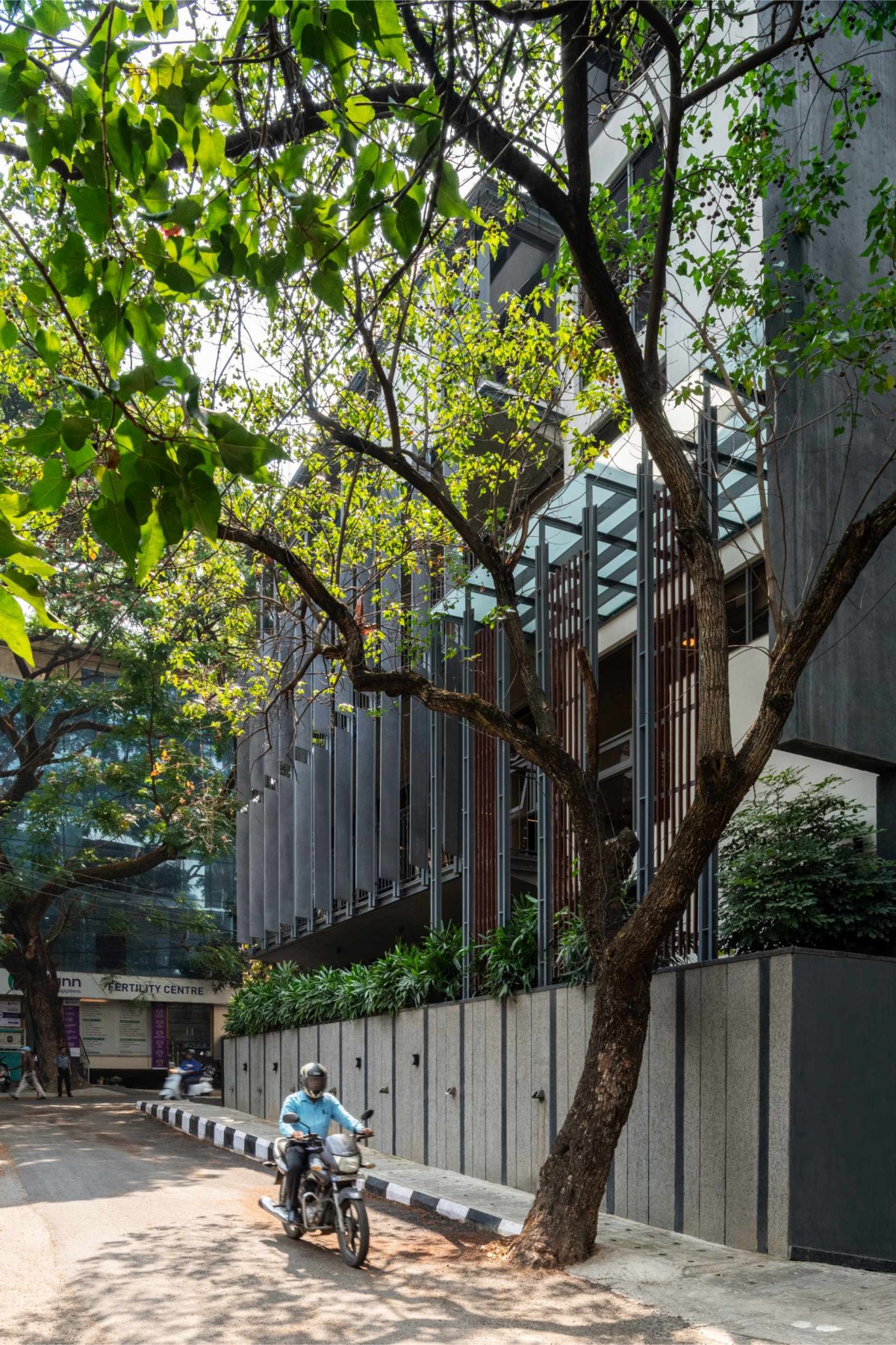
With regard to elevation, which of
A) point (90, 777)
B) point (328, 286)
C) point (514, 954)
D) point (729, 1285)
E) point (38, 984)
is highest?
point (328, 286)

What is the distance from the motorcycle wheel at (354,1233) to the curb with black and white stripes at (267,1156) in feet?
5.47

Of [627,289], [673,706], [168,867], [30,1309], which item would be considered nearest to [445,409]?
[627,289]

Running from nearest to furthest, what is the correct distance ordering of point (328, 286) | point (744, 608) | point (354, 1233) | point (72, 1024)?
point (328, 286) < point (354, 1233) < point (744, 608) < point (72, 1024)

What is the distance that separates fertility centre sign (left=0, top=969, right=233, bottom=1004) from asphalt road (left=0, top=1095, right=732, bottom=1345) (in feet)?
96.1

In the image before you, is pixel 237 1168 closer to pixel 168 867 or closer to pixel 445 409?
pixel 445 409

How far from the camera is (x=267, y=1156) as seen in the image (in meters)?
15.6

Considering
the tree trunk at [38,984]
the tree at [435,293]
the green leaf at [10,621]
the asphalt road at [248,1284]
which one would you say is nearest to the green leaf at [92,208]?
the tree at [435,293]

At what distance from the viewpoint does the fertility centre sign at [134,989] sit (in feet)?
132

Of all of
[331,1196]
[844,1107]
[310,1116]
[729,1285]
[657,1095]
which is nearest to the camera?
[729,1285]

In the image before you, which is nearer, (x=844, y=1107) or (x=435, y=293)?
(x=844, y=1107)

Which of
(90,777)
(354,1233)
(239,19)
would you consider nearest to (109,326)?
(239,19)

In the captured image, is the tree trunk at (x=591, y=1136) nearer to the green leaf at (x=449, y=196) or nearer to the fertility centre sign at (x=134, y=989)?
the green leaf at (x=449, y=196)

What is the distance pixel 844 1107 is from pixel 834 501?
4936 mm

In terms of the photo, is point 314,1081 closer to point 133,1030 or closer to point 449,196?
point 449,196
